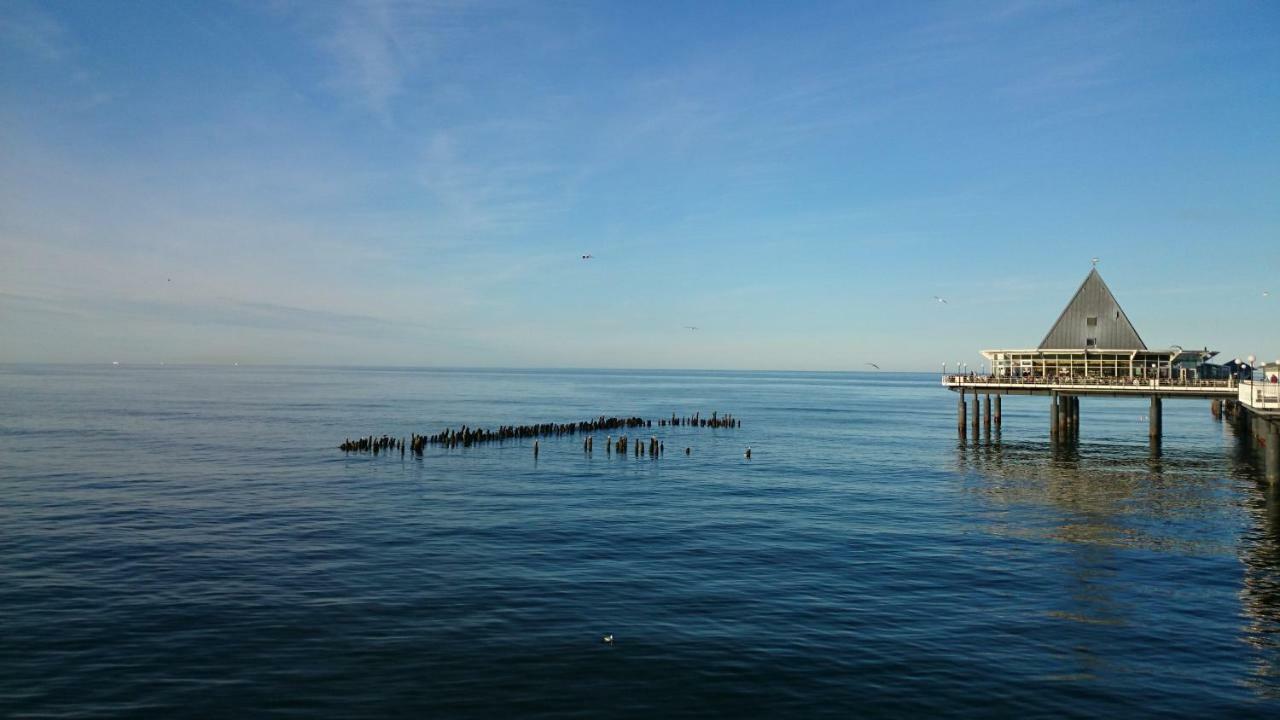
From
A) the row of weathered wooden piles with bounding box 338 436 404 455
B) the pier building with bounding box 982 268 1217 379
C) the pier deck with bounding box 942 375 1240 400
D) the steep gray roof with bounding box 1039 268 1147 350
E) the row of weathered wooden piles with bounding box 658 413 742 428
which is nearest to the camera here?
the pier deck with bounding box 942 375 1240 400

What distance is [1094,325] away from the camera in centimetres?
7731

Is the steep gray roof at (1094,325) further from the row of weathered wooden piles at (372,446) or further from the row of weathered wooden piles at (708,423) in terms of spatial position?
the row of weathered wooden piles at (372,446)

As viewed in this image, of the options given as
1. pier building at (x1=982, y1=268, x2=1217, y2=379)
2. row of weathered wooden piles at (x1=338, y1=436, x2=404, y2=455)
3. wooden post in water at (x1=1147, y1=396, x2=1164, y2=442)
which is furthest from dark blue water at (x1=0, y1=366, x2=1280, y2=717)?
pier building at (x1=982, y1=268, x2=1217, y2=379)

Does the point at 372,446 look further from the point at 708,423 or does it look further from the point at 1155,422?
the point at 1155,422

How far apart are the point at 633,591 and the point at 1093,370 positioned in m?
67.2

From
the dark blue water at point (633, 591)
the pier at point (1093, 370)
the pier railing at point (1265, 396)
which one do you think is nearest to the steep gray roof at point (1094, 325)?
the pier at point (1093, 370)

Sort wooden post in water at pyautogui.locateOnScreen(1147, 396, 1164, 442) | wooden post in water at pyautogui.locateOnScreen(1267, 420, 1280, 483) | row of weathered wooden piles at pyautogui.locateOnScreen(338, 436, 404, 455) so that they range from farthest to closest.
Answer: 1. row of weathered wooden piles at pyautogui.locateOnScreen(338, 436, 404, 455)
2. wooden post in water at pyautogui.locateOnScreen(1147, 396, 1164, 442)
3. wooden post in water at pyautogui.locateOnScreen(1267, 420, 1280, 483)

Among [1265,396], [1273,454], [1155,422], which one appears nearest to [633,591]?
[1265,396]

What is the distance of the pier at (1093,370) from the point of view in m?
66.9

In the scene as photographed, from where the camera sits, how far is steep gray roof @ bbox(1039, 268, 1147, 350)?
7619 cm

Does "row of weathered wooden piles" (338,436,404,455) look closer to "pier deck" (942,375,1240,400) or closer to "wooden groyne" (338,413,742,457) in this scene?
"wooden groyne" (338,413,742,457)

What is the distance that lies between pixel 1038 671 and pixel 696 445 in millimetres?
58789

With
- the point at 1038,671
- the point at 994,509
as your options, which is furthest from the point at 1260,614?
the point at 994,509

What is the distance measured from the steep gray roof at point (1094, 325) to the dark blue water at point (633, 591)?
20821 millimetres
